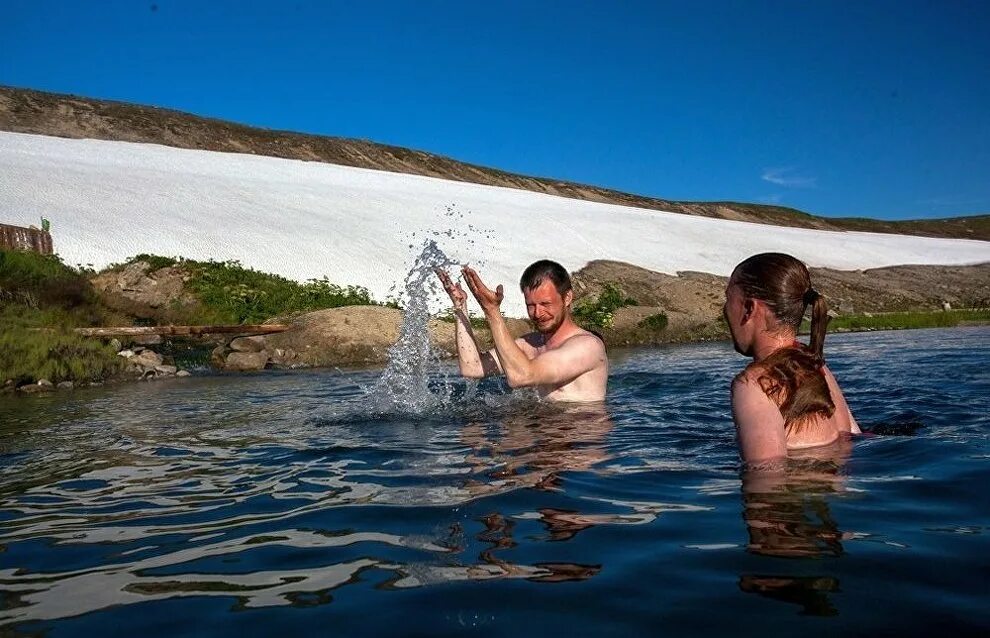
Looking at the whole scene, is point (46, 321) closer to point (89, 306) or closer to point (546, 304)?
point (89, 306)

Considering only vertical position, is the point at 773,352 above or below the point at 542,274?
below

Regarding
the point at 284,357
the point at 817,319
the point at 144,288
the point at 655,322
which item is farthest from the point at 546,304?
the point at 144,288

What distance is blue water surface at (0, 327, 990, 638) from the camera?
2295mm

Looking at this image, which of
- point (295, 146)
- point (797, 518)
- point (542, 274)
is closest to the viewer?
point (797, 518)

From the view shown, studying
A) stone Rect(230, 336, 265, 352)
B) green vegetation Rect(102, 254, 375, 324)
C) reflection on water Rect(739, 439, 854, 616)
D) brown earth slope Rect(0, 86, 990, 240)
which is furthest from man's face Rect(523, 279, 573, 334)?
brown earth slope Rect(0, 86, 990, 240)

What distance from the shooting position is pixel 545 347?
277 inches

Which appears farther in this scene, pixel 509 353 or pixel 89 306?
pixel 89 306

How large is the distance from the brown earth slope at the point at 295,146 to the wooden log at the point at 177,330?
2349 cm

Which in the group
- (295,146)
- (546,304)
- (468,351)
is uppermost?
(295,146)

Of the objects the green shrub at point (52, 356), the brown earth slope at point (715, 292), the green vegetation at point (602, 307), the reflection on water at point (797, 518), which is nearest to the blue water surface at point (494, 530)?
the reflection on water at point (797, 518)

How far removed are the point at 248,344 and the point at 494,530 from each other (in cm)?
1250

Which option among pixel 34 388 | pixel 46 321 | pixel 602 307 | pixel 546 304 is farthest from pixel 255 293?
pixel 546 304

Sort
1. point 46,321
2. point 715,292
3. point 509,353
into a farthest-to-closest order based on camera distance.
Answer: point 715,292 → point 46,321 → point 509,353

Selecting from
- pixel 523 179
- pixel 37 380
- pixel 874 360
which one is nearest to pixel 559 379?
pixel 874 360
